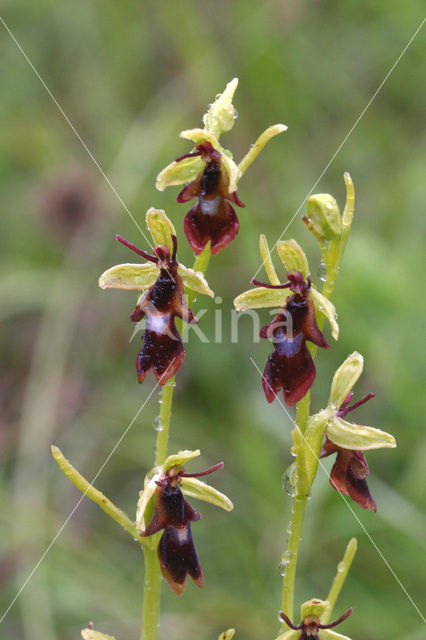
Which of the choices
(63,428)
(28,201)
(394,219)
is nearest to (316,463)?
(63,428)

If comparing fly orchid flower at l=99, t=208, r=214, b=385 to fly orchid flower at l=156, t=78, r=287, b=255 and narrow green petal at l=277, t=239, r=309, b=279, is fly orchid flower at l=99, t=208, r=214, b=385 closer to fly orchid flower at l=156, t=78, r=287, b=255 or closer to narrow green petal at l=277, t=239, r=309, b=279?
fly orchid flower at l=156, t=78, r=287, b=255

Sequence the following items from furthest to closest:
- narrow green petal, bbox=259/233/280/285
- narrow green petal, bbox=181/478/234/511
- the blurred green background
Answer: the blurred green background < narrow green petal, bbox=181/478/234/511 < narrow green petal, bbox=259/233/280/285

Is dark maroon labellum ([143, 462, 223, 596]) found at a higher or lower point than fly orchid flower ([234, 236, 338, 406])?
lower

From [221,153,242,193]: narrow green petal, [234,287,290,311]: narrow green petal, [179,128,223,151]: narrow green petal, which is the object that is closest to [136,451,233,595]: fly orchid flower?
[234,287,290,311]: narrow green petal

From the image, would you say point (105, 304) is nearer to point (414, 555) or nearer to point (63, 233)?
point (63, 233)

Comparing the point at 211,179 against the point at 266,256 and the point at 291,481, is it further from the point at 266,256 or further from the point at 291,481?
the point at 291,481

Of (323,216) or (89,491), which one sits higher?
(323,216)

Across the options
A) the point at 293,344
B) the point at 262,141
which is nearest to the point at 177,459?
the point at 293,344
